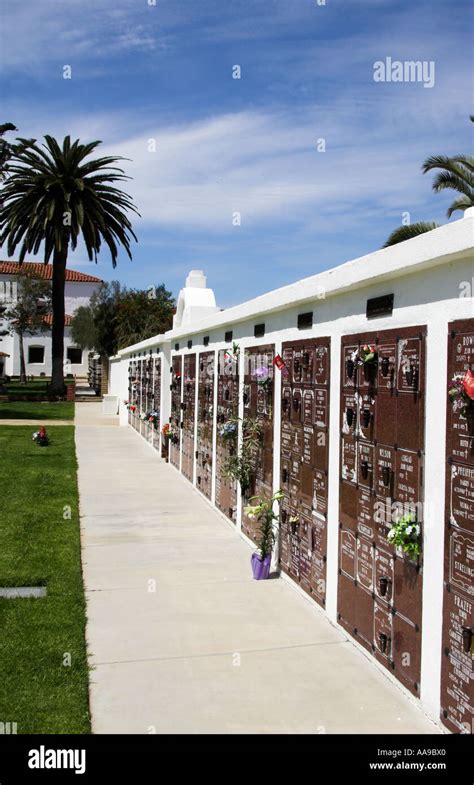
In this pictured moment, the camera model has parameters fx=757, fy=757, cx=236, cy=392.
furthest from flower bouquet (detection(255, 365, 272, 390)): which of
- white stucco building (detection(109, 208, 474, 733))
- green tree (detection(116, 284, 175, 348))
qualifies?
green tree (detection(116, 284, 175, 348))

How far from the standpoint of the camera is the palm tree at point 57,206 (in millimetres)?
30438

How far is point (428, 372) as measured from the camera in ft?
13.4

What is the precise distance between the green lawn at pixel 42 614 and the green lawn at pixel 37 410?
45.3 ft

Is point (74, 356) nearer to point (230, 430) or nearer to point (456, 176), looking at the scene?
point (456, 176)

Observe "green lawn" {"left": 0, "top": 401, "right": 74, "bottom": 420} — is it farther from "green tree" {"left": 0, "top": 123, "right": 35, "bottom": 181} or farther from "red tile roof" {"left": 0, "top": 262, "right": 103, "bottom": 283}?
"red tile roof" {"left": 0, "top": 262, "right": 103, "bottom": 283}

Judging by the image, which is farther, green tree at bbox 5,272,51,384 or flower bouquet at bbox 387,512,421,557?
green tree at bbox 5,272,51,384

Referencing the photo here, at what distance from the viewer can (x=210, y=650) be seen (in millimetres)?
5012

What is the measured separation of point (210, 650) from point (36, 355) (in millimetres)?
61421

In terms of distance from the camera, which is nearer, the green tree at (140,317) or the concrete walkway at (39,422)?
the concrete walkway at (39,422)

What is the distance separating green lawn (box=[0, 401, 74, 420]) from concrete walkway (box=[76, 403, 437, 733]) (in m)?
17.3

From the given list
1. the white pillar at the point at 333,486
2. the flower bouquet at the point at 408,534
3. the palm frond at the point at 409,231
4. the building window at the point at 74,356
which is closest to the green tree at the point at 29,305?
the building window at the point at 74,356

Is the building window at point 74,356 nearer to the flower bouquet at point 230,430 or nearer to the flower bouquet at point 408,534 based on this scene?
the flower bouquet at point 230,430

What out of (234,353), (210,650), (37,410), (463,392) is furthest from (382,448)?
(37,410)

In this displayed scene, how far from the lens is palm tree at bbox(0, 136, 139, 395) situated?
99.9ft
